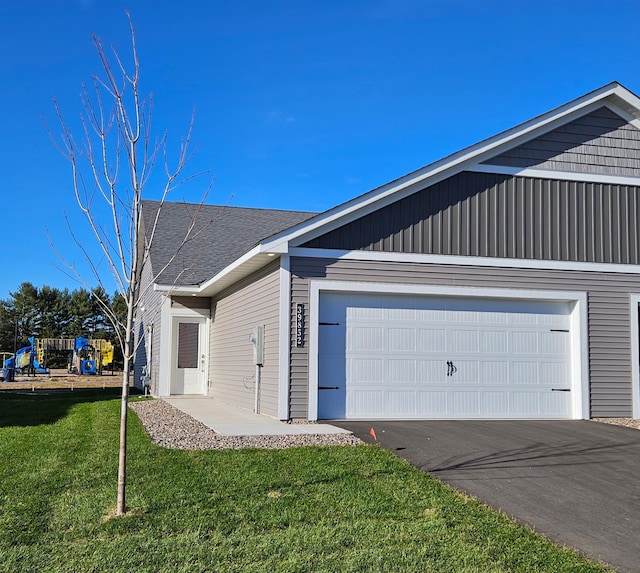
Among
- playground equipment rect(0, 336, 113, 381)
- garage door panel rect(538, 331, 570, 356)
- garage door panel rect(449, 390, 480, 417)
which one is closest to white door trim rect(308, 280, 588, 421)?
garage door panel rect(538, 331, 570, 356)

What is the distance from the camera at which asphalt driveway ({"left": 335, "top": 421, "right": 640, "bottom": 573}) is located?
16.8 ft

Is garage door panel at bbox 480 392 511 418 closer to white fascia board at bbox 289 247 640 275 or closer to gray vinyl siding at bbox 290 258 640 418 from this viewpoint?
gray vinyl siding at bbox 290 258 640 418

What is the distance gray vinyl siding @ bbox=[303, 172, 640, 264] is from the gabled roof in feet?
0.49

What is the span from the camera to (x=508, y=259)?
38.6 feet

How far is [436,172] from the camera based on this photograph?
11422 mm

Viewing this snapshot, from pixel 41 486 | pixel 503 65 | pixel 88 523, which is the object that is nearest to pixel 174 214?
pixel 503 65

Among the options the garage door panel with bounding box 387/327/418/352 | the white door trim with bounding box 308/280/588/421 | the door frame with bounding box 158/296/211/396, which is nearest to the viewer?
the white door trim with bounding box 308/280/588/421

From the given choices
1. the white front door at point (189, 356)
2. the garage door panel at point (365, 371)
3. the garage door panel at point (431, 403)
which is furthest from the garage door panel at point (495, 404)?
the white front door at point (189, 356)

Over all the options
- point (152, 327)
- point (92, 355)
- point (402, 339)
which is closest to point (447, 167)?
point (402, 339)

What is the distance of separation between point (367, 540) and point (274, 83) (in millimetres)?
10245

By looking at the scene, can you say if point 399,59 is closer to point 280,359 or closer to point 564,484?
point 280,359

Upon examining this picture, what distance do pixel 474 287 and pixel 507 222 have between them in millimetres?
1385

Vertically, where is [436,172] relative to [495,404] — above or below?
above

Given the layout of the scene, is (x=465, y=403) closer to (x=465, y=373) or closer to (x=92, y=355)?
(x=465, y=373)
